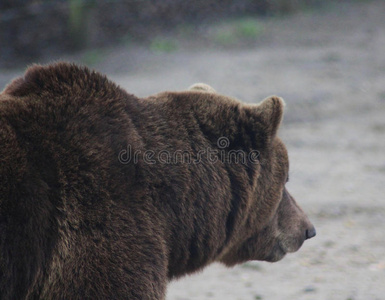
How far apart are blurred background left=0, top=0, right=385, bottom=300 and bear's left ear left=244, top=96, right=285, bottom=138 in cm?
186

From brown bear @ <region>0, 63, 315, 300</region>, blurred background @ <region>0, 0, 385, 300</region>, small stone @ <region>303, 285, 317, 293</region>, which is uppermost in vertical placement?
brown bear @ <region>0, 63, 315, 300</region>

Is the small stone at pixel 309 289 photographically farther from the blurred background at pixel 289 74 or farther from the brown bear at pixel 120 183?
the brown bear at pixel 120 183

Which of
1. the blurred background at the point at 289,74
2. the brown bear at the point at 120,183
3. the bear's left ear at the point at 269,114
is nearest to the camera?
the brown bear at the point at 120,183

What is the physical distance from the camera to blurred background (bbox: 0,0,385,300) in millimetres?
5594

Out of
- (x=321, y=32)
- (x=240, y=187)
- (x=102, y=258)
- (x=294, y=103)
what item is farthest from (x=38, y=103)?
(x=321, y=32)

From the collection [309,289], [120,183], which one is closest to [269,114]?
[120,183]

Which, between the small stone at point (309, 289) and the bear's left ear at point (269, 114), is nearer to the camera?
the bear's left ear at point (269, 114)

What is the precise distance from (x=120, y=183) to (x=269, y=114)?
1.23 m

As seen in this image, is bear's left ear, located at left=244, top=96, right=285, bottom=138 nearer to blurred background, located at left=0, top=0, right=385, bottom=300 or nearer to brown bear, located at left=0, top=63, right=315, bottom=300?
brown bear, located at left=0, top=63, right=315, bottom=300

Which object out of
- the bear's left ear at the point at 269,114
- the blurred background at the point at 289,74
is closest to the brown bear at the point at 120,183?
the bear's left ear at the point at 269,114

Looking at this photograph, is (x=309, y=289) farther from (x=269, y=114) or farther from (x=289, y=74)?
(x=289, y=74)

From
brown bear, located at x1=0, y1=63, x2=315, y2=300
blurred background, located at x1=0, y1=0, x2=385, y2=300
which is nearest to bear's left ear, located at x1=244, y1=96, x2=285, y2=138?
brown bear, located at x1=0, y1=63, x2=315, y2=300

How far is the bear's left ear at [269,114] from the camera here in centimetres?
383

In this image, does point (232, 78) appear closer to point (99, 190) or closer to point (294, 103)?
point (294, 103)
